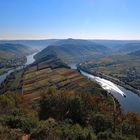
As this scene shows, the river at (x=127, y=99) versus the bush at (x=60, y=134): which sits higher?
the bush at (x=60, y=134)

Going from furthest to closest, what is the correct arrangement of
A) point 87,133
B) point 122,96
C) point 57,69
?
point 57,69, point 122,96, point 87,133

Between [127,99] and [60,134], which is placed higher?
[60,134]

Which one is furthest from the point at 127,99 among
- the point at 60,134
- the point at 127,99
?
the point at 60,134

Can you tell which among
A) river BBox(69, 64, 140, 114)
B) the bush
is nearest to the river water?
river BBox(69, 64, 140, 114)

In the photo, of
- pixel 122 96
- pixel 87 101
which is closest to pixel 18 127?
pixel 87 101

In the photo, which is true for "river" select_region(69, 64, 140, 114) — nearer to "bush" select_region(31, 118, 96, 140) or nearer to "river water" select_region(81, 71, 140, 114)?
"river water" select_region(81, 71, 140, 114)

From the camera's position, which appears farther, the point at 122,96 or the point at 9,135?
the point at 122,96

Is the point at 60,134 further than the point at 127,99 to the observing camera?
No

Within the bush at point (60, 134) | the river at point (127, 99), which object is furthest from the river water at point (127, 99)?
the bush at point (60, 134)

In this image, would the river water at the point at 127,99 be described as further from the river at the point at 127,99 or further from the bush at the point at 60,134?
the bush at the point at 60,134

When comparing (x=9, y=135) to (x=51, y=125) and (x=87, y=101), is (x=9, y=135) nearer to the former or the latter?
(x=51, y=125)

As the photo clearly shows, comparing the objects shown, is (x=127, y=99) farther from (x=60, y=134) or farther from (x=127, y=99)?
(x=60, y=134)
